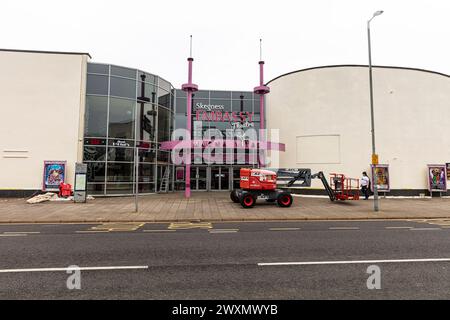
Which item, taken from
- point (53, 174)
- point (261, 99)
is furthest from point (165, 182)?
point (261, 99)

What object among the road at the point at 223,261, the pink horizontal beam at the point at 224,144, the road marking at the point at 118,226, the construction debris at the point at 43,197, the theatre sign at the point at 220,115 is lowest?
the road marking at the point at 118,226

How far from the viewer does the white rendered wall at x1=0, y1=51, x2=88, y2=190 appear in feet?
60.2

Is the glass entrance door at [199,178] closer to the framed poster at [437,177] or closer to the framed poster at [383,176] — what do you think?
the framed poster at [383,176]

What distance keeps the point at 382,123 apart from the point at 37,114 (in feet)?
83.1

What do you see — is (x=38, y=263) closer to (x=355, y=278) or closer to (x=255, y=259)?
(x=255, y=259)

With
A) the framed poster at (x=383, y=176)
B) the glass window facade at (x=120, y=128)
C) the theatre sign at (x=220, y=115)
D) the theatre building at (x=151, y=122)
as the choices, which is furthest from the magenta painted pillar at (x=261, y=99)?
the framed poster at (x=383, y=176)

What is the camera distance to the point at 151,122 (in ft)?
71.6

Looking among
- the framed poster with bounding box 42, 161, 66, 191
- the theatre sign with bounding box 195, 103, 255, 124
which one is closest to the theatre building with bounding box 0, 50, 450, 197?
the framed poster with bounding box 42, 161, 66, 191

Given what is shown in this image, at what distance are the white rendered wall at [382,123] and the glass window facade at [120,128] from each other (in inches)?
487

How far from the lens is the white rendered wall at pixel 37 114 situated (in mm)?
18359

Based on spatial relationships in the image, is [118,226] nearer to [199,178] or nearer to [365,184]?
[199,178]

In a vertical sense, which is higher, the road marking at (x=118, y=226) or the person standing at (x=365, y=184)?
the person standing at (x=365, y=184)

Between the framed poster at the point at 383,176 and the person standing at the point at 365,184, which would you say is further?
the framed poster at the point at 383,176

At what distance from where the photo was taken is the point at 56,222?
421 inches
